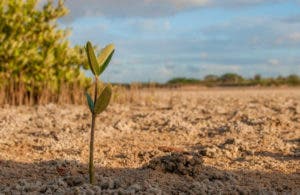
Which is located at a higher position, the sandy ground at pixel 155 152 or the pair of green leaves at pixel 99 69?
the pair of green leaves at pixel 99 69

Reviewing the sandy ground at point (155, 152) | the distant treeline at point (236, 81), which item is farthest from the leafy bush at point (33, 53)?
the distant treeline at point (236, 81)

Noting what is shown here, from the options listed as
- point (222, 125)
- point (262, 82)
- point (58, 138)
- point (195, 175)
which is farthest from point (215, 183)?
point (262, 82)

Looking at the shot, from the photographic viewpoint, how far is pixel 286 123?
24.5ft

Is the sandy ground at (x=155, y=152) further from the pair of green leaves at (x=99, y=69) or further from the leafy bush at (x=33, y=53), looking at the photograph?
the leafy bush at (x=33, y=53)

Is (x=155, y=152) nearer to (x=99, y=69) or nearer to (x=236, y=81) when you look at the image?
(x=99, y=69)

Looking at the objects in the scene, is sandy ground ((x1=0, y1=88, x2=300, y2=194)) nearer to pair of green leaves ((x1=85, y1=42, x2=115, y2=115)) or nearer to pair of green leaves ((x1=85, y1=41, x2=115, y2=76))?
pair of green leaves ((x1=85, y1=42, x2=115, y2=115))

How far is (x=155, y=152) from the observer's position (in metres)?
5.55

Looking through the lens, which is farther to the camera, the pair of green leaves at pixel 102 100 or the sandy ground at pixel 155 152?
the sandy ground at pixel 155 152

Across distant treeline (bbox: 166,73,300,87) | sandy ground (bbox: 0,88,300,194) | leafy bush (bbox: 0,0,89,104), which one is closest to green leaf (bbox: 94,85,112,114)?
sandy ground (bbox: 0,88,300,194)

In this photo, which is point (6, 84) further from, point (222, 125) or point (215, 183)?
point (215, 183)

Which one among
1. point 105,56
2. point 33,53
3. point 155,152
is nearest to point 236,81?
point 33,53

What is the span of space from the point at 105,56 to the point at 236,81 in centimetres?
2074

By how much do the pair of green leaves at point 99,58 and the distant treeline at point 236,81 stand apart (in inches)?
738

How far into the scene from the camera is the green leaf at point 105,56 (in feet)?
13.0
